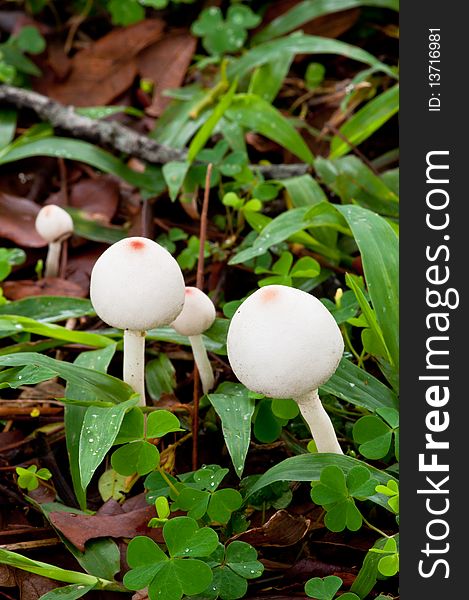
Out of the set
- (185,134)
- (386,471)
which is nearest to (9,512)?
(386,471)

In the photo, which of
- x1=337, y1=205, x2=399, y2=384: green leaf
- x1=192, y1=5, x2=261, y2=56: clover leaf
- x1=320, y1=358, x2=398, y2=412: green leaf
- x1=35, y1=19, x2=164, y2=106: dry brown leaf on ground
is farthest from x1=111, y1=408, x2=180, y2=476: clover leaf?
x1=192, y1=5, x2=261, y2=56: clover leaf

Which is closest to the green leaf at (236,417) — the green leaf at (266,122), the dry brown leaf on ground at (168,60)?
the green leaf at (266,122)

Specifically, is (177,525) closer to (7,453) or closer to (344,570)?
(344,570)

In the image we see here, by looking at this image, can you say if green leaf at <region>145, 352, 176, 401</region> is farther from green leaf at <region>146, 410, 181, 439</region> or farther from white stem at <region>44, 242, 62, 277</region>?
white stem at <region>44, 242, 62, 277</region>

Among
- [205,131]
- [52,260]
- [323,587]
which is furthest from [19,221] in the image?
[323,587]

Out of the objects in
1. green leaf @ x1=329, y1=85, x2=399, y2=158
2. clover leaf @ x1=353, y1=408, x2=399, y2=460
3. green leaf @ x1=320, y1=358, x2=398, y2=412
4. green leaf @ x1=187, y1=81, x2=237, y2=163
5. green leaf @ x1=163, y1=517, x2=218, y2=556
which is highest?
green leaf @ x1=329, y1=85, x2=399, y2=158
